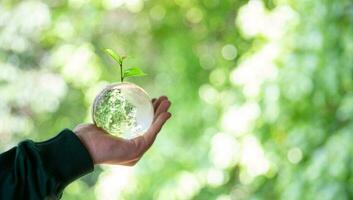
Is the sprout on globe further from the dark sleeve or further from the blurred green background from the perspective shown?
the blurred green background

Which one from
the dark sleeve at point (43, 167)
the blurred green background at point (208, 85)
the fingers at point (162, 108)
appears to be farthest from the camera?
the blurred green background at point (208, 85)

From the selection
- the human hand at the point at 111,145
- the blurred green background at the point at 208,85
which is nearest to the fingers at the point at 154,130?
the human hand at the point at 111,145

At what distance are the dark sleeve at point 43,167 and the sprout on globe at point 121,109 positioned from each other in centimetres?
4

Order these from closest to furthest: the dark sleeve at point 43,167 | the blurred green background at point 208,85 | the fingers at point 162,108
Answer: the dark sleeve at point 43,167 → the fingers at point 162,108 → the blurred green background at point 208,85

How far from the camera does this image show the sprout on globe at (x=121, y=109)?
873 millimetres

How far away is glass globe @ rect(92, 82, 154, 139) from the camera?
87 centimetres

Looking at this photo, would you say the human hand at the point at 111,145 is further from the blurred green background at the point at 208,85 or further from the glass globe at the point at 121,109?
the blurred green background at the point at 208,85

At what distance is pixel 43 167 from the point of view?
0.83m

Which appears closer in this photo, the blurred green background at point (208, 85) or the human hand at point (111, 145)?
the human hand at point (111, 145)

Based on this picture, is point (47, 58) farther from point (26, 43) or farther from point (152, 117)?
point (152, 117)

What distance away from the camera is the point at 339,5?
185cm

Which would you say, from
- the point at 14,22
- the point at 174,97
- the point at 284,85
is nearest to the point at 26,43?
the point at 14,22

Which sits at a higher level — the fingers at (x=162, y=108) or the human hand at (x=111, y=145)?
the fingers at (x=162, y=108)

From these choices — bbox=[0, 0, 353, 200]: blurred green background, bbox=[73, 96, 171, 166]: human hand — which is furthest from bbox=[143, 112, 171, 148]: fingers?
bbox=[0, 0, 353, 200]: blurred green background
